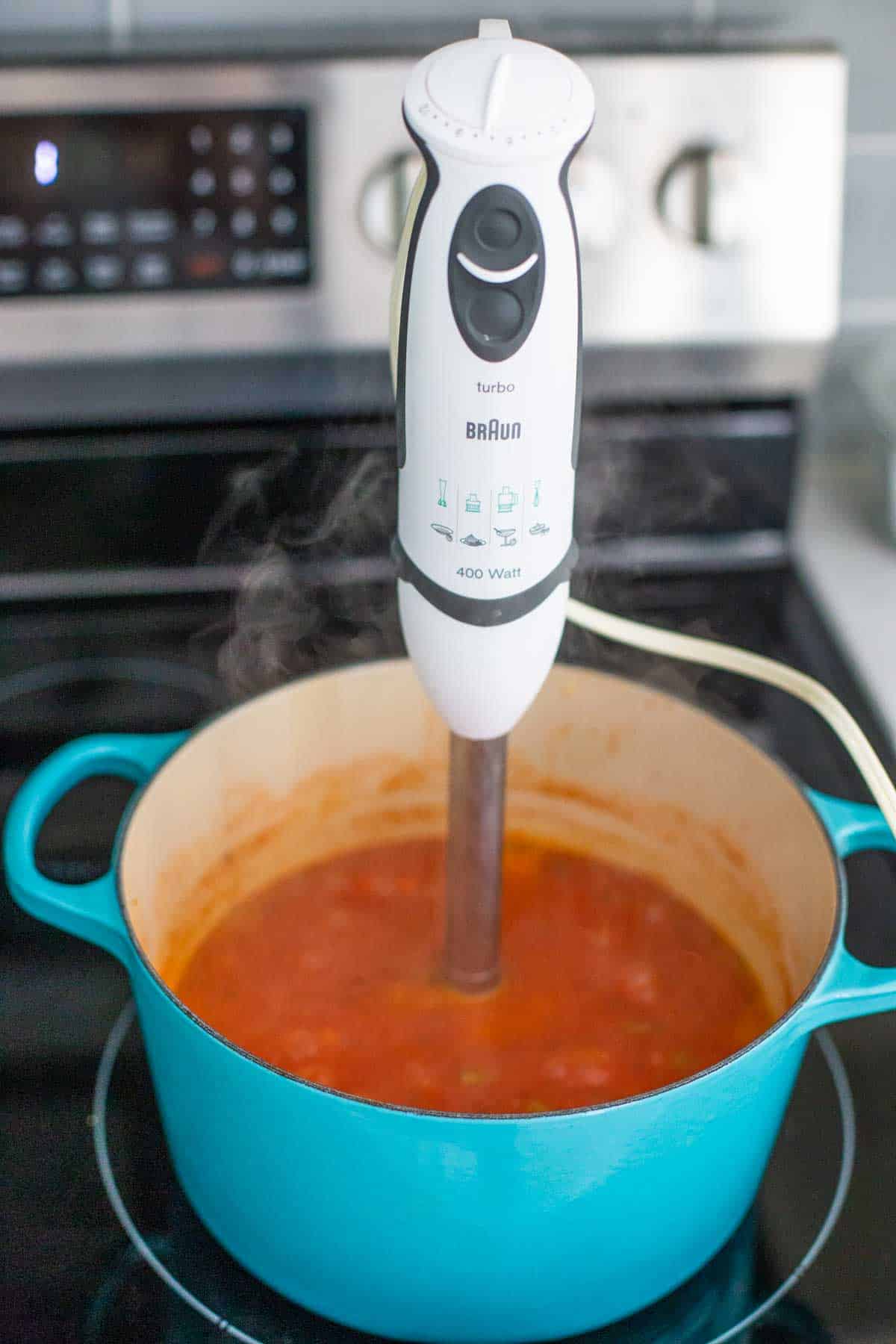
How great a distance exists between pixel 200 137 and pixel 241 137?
2cm

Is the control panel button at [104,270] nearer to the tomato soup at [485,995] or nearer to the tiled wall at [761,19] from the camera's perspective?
the tiled wall at [761,19]

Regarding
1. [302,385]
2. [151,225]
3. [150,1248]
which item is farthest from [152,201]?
[150,1248]

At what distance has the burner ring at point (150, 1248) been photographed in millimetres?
510

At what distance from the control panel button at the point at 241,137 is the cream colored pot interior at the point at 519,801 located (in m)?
0.31

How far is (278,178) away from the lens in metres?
0.77

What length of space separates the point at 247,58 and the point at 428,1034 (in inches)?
20.9

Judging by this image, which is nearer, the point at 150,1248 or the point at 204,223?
the point at 150,1248

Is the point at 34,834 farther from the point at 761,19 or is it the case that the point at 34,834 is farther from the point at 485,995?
the point at 761,19

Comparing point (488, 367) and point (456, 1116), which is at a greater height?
point (488, 367)

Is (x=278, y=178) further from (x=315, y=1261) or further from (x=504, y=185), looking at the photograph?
(x=315, y=1261)

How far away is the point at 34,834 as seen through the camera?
55 cm

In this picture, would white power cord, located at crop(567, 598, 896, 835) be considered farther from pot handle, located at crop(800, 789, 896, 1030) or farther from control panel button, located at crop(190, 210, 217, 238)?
control panel button, located at crop(190, 210, 217, 238)

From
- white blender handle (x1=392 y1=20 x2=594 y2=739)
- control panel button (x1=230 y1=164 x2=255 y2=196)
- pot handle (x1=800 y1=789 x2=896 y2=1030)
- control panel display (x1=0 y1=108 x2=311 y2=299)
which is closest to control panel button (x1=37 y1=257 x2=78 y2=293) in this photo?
control panel display (x1=0 y1=108 x2=311 y2=299)

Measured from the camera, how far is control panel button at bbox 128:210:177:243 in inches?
30.4
